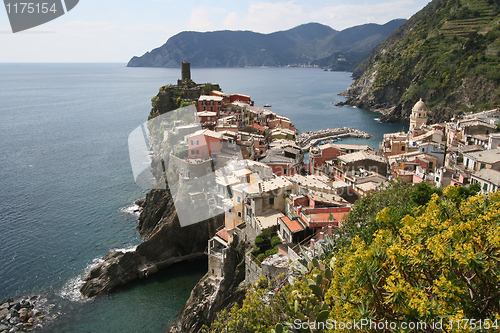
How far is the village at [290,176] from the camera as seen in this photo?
54.8 ft

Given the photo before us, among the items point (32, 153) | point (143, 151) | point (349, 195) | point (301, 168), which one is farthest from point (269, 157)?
point (32, 153)

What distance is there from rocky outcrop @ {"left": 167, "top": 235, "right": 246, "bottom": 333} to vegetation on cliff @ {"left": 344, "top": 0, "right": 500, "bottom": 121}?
51.6 m

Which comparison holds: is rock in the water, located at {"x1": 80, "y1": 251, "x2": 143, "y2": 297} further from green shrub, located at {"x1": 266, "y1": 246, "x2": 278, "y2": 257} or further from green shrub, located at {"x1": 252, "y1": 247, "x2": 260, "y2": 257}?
green shrub, located at {"x1": 266, "y1": 246, "x2": 278, "y2": 257}

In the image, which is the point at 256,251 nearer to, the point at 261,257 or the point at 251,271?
the point at 261,257

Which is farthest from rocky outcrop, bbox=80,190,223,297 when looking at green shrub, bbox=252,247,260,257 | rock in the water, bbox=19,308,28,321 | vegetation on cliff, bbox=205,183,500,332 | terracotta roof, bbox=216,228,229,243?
vegetation on cliff, bbox=205,183,500,332

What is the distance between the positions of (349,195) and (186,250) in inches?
464

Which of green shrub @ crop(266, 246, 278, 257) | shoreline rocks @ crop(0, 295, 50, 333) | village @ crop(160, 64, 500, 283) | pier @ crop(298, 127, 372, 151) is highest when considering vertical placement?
village @ crop(160, 64, 500, 283)

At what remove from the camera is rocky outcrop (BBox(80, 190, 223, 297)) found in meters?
22.2

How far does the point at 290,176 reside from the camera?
2381cm

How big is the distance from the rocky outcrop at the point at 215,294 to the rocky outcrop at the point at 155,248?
558 centimetres

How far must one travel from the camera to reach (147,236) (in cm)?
2725

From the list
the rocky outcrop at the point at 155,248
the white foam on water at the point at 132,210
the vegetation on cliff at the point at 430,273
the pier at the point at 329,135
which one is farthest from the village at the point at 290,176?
the pier at the point at 329,135

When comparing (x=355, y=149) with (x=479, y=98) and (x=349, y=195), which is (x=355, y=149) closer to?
(x=349, y=195)

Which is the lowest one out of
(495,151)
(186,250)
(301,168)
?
(186,250)
